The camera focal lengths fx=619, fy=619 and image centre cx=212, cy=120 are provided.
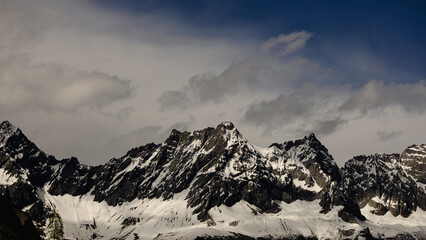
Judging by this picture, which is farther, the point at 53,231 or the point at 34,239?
the point at 34,239

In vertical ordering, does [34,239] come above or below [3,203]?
below

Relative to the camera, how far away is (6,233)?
5546 inches

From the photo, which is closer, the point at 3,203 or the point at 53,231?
the point at 53,231

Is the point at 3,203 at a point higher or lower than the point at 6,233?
higher

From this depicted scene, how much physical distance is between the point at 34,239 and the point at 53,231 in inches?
806

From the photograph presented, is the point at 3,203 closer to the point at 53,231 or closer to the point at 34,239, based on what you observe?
the point at 34,239

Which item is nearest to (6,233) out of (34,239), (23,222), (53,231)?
(53,231)

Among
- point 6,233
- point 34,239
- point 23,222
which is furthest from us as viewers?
point 23,222

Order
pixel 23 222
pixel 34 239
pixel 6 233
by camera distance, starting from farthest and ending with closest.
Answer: pixel 23 222 → pixel 34 239 → pixel 6 233

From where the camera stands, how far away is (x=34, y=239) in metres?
162

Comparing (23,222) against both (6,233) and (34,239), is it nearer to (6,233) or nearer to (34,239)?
(34,239)

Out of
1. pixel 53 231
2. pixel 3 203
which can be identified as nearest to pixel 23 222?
pixel 3 203

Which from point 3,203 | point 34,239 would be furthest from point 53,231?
point 3,203

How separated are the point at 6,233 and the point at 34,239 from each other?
22.3m
